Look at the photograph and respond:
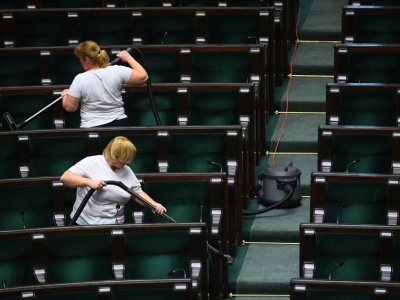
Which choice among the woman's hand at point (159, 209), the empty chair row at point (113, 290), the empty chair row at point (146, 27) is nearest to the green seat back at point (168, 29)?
the empty chair row at point (146, 27)

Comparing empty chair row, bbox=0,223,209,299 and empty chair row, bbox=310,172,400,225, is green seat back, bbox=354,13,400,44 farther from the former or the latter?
empty chair row, bbox=0,223,209,299

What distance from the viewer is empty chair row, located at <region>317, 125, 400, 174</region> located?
265 cm

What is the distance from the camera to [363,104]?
9.32 ft

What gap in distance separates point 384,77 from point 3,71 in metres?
0.96

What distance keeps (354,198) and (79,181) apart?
58cm

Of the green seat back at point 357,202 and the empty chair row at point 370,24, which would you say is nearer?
the green seat back at point 357,202

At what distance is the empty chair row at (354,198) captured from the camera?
2.50 metres

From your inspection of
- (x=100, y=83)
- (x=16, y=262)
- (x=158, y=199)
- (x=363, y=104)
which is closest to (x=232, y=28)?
(x=363, y=104)

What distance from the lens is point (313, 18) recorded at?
3709mm

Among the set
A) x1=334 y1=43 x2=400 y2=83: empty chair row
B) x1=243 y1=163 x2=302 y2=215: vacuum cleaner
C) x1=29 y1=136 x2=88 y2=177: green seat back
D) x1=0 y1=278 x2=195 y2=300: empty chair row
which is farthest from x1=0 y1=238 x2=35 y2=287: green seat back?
x1=334 y1=43 x2=400 y2=83: empty chair row

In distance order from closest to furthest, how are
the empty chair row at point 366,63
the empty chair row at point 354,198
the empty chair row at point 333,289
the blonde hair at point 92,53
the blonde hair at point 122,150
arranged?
the empty chair row at point 333,289
the blonde hair at point 122,150
the empty chair row at point 354,198
the blonde hair at point 92,53
the empty chair row at point 366,63

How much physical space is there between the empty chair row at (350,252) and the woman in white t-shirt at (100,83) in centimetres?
59

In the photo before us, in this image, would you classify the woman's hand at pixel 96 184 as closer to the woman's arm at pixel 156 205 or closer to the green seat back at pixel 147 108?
the woman's arm at pixel 156 205

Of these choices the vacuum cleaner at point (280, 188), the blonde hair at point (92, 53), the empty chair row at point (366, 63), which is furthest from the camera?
the empty chair row at point (366, 63)
